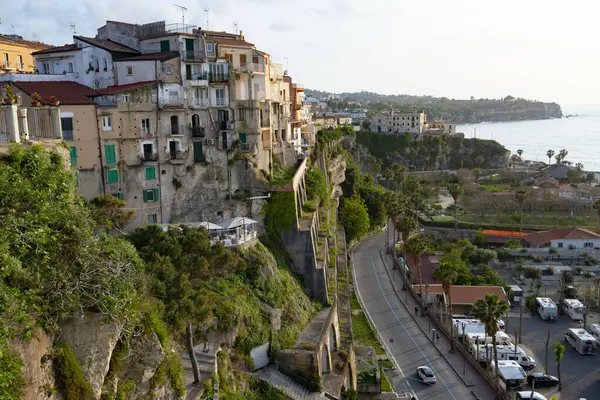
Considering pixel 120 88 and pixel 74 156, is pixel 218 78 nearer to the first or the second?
pixel 120 88

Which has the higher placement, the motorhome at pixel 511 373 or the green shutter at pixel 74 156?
the green shutter at pixel 74 156

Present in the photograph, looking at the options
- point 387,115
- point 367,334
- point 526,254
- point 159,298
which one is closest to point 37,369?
point 159,298

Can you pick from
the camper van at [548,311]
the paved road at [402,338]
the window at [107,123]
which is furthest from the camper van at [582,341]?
the window at [107,123]

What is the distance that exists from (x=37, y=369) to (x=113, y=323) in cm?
254

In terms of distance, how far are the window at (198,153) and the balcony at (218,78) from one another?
4.57 m

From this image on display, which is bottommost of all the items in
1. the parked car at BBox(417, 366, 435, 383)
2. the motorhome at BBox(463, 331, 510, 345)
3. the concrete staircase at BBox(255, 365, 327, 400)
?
the parked car at BBox(417, 366, 435, 383)

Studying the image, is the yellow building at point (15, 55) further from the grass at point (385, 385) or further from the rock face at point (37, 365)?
the rock face at point (37, 365)

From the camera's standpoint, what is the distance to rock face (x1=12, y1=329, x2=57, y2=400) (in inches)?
489

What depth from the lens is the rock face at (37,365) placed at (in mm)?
12414

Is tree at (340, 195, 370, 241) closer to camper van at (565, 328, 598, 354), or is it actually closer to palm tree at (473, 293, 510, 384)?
camper van at (565, 328, 598, 354)

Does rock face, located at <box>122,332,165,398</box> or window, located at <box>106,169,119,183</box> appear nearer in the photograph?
rock face, located at <box>122,332,165,398</box>

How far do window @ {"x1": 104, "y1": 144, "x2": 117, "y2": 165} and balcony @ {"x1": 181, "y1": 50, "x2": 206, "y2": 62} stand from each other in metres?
8.02

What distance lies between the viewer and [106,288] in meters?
15.0

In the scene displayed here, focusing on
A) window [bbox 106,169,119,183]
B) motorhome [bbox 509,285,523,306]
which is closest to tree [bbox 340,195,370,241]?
motorhome [bbox 509,285,523,306]
